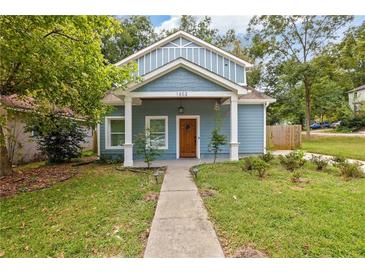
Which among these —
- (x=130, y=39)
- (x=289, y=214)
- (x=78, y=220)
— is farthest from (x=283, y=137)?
(x=130, y=39)

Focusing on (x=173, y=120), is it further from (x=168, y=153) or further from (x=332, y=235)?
(x=332, y=235)

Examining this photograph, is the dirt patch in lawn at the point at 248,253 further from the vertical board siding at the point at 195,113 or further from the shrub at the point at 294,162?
the vertical board siding at the point at 195,113

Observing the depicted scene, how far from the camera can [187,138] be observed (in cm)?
1187

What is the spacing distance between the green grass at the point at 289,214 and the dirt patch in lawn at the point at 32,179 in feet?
15.9

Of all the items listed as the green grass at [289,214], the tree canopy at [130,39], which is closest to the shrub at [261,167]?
the green grass at [289,214]

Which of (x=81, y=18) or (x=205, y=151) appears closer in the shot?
(x=81, y=18)

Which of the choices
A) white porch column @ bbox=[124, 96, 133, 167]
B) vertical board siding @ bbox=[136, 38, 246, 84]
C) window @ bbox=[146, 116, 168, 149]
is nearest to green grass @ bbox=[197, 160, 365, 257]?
white porch column @ bbox=[124, 96, 133, 167]

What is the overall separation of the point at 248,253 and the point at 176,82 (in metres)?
7.37

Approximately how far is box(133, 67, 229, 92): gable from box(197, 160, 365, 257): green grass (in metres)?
3.96

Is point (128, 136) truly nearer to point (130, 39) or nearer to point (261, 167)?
point (261, 167)

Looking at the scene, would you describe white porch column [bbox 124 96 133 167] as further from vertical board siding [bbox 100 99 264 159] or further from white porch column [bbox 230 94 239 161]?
white porch column [bbox 230 94 239 161]

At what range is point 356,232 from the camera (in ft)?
12.4

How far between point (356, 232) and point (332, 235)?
0.47m
